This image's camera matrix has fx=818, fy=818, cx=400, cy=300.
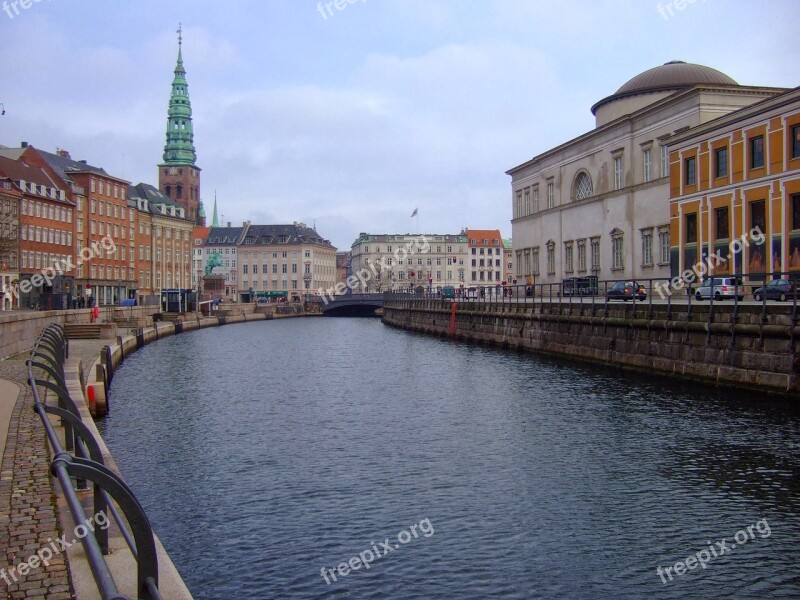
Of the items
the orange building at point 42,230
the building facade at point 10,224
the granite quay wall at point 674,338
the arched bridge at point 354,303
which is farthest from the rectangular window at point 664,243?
the arched bridge at point 354,303

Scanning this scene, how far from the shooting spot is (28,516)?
33.2ft

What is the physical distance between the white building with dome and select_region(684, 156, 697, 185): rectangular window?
5976 millimetres

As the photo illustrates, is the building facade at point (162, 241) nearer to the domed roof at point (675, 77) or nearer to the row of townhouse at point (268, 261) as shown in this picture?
the row of townhouse at point (268, 261)

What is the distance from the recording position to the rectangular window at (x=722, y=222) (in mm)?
49634

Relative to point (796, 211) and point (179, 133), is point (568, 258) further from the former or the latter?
point (179, 133)

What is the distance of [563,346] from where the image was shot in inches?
1796

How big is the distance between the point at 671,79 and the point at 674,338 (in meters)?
46.1

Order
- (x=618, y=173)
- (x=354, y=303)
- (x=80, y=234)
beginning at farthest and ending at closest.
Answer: (x=354, y=303) → (x=80, y=234) → (x=618, y=173)

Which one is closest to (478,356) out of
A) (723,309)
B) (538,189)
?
(723,309)

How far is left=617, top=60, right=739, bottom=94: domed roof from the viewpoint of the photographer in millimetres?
71125

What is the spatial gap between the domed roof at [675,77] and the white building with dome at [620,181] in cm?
9

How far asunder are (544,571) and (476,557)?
111 cm

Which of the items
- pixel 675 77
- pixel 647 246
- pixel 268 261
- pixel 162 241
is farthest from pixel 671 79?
pixel 268 261

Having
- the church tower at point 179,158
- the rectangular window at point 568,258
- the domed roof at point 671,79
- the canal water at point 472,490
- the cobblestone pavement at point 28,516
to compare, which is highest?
the church tower at point 179,158
